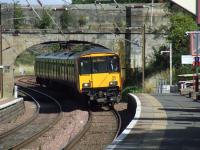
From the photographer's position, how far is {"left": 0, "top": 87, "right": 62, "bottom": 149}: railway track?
2036cm

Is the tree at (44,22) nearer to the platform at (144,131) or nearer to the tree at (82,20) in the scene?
the tree at (82,20)

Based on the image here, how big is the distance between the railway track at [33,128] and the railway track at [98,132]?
1.44 metres

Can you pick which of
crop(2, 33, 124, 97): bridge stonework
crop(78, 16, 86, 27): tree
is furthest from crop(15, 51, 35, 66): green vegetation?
crop(78, 16, 86, 27): tree

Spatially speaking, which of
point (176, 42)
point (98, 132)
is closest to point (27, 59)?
point (176, 42)

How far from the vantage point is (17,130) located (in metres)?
24.5

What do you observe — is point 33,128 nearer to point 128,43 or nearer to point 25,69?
point 128,43

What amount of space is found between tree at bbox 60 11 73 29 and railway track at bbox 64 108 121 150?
71.4 ft

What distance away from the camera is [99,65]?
3353 centimetres

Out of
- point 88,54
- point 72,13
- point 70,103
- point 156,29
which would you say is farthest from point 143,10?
point 88,54

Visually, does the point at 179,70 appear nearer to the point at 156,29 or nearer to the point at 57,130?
the point at 156,29

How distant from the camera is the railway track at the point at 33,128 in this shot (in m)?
20.4

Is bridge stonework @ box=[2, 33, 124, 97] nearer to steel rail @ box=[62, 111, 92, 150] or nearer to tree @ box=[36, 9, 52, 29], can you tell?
tree @ box=[36, 9, 52, 29]

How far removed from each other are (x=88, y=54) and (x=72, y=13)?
21049 millimetres

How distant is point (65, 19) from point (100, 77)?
812 inches
